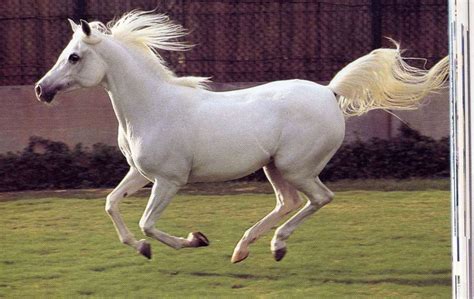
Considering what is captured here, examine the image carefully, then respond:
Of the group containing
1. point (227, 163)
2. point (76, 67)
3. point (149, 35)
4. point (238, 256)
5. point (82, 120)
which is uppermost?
point (149, 35)

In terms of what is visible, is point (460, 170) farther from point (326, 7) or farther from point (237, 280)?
point (326, 7)

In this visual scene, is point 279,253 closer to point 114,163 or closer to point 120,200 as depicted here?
point 120,200

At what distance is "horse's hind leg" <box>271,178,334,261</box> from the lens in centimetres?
555

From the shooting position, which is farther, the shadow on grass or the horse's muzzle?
the shadow on grass

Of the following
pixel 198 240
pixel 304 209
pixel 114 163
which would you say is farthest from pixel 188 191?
pixel 304 209

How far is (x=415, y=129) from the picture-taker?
21.1 feet

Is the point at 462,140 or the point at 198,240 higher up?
the point at 462,140

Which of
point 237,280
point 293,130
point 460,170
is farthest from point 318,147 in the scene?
point 460,170

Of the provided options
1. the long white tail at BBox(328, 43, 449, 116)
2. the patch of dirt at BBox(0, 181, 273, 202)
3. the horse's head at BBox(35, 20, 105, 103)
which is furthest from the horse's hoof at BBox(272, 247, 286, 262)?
the horse's head at BBox(35, 20, 105, 103)

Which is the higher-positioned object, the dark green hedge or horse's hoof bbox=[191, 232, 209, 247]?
the dark green hedge

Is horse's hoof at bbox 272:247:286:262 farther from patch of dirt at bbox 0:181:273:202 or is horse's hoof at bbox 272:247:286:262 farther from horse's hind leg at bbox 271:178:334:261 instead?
patch of dirt at bbox 0:181:273:202

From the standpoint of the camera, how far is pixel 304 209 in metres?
5.60

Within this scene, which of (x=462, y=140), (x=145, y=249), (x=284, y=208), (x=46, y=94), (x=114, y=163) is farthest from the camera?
(x=114, y=163)

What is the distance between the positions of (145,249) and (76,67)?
2.93ft
